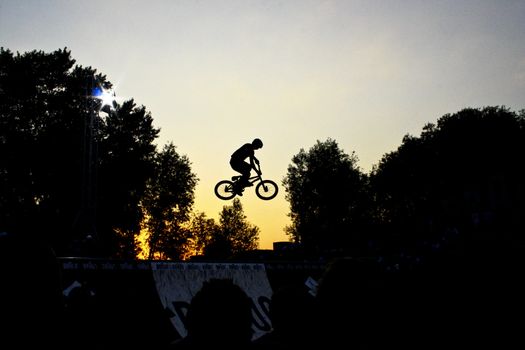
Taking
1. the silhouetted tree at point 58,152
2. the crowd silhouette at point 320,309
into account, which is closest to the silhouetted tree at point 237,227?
the silhouetted tree at point 58,152

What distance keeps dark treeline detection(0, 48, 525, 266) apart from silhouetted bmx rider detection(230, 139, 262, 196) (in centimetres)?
555

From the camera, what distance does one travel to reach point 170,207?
171 feet

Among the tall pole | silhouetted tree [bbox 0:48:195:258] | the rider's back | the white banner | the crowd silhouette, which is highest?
silhouetted tree [bbox 0:48:195:258]

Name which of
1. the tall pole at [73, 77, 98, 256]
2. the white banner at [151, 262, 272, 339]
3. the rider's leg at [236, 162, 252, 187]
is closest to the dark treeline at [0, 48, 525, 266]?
the tall pole at [73, 77, 98, 256]

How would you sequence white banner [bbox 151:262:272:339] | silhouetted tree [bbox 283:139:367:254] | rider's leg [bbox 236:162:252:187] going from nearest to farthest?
white banner [bbox 151:262:272:339] < rider's leg [bbox 236:162:252:187] < silhouetted tree [bbox 283:139:367:254]

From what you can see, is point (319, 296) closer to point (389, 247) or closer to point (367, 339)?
point (367, 339)

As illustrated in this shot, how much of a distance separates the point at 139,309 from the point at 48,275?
23.8 feet

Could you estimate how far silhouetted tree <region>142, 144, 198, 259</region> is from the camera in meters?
51.1

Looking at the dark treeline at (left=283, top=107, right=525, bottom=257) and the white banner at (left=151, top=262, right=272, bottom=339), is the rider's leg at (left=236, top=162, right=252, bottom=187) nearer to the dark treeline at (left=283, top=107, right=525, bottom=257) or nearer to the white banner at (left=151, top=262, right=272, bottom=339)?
the white banner at (left=151, top=262, right=272, bottom=339)

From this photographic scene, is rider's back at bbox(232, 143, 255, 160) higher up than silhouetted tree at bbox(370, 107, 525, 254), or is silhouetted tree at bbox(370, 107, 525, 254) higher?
silhouetted tree at bbox(370, 107, 525, 254)

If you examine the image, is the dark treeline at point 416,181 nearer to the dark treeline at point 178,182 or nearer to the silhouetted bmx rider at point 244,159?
the dark treeline at point 178,182

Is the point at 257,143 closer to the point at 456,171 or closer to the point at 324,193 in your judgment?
the point at 456,171

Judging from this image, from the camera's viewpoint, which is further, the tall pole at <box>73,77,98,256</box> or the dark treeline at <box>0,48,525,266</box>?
the dark treeline at <box>0,48,525,266</box>

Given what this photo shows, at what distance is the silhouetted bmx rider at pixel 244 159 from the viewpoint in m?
13.7
